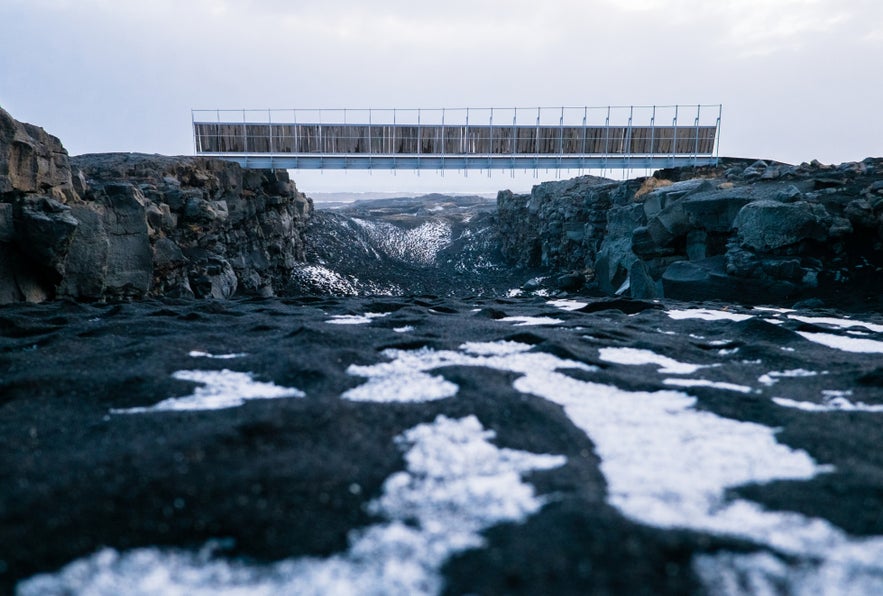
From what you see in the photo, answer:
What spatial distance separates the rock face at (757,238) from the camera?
23.9ft

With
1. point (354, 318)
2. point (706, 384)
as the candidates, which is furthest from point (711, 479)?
point (354, 318)

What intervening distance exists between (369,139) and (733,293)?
42.3 feet

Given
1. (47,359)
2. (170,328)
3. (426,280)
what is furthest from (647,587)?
(426,280)

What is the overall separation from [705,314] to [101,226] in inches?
243

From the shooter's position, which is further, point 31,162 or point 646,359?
point 31,162

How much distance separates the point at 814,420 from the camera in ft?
6.20

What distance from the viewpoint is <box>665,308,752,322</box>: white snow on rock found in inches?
185

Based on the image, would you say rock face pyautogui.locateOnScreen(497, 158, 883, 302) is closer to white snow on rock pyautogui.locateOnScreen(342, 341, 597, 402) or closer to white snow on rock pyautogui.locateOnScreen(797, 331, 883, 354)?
white snow on rock pyautogui.locateOnScreen(797, 331, 883, 354)

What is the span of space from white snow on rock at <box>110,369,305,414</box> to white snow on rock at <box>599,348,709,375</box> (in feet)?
5.59

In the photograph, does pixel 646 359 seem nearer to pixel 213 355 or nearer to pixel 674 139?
pixel 213 355

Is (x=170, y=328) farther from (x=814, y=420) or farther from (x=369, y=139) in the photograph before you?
(x=369, y=139)

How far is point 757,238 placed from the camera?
25.3ft

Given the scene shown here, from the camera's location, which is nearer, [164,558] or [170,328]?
[164,558]

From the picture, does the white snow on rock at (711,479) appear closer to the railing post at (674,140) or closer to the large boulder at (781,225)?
the large boulder at (781,225)
